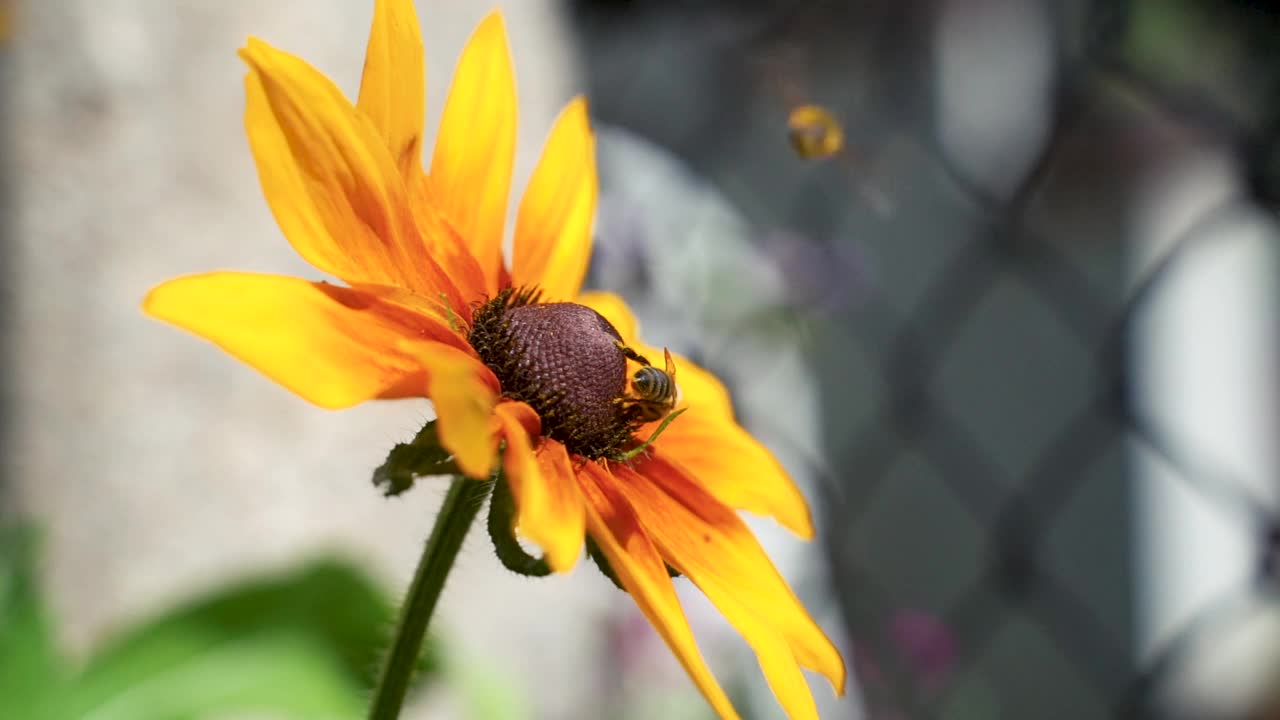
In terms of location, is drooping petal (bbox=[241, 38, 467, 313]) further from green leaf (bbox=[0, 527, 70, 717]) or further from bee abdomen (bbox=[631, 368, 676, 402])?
green leaf (bbox=[0, 527, 70, 717])

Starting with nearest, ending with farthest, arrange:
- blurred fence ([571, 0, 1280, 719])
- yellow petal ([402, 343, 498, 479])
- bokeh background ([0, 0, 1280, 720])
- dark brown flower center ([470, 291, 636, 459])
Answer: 1. yellow petal ([402, 343, 498, 479])
2. dark brown flower center ([470, 291, 636, 459])
3. bokeh background ([0, 0, 1280, 720])
4. blurred fence ([571, 0, 1280, 719])

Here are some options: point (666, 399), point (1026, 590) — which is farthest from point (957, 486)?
point (666, 399)

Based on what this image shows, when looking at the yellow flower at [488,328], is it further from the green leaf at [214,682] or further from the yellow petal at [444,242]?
the green leaf at [214,682]

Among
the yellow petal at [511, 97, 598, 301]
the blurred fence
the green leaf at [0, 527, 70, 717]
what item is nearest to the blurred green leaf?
the green leaf at [0, 527, 70, 717]

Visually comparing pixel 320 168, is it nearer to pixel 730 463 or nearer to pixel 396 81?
pixel 396 81

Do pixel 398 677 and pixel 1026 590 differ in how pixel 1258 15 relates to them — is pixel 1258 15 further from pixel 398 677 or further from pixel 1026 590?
pixel 398 677

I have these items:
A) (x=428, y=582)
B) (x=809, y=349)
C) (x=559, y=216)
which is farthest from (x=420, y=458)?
(x=809, y=349)
